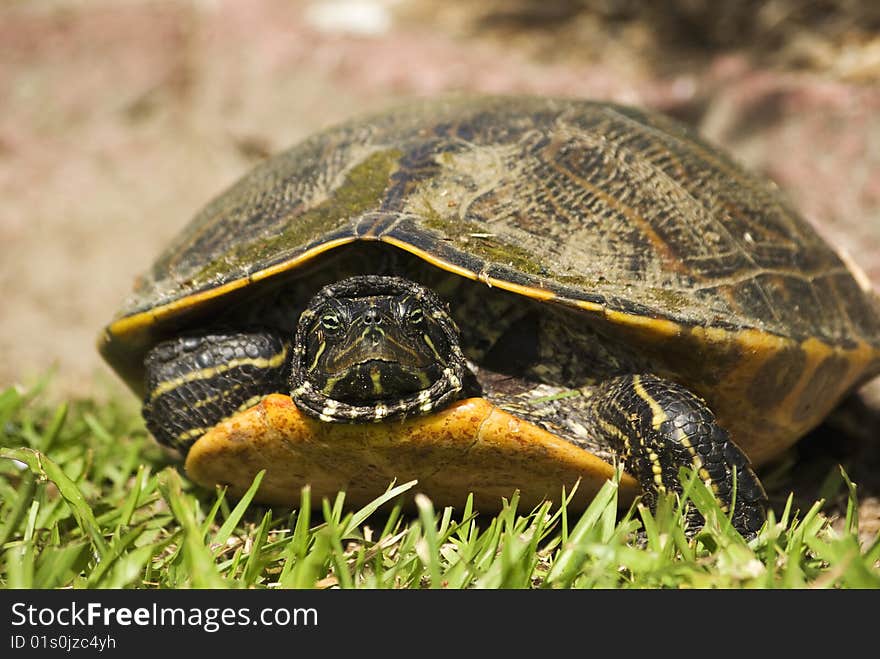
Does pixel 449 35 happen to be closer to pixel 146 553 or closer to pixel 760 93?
pixel 760 93

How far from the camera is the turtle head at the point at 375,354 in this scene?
2.37 metres

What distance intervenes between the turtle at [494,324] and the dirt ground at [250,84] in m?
2.30

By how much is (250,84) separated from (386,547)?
5.14 m

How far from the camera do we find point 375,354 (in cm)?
234

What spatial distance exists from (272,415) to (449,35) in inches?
190

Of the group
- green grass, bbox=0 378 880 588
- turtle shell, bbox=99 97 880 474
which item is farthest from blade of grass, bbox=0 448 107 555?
turtle shell, bbox=99 97 880 474

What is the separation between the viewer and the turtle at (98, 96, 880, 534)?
241 cm

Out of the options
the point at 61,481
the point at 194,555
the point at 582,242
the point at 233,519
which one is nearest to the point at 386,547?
the point at 233,519

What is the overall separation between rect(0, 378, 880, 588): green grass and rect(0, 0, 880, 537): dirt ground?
259 cm

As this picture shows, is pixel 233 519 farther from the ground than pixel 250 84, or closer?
closer

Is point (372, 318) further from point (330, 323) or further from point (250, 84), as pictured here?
point (250, 84)

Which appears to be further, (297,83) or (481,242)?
(297,83)
